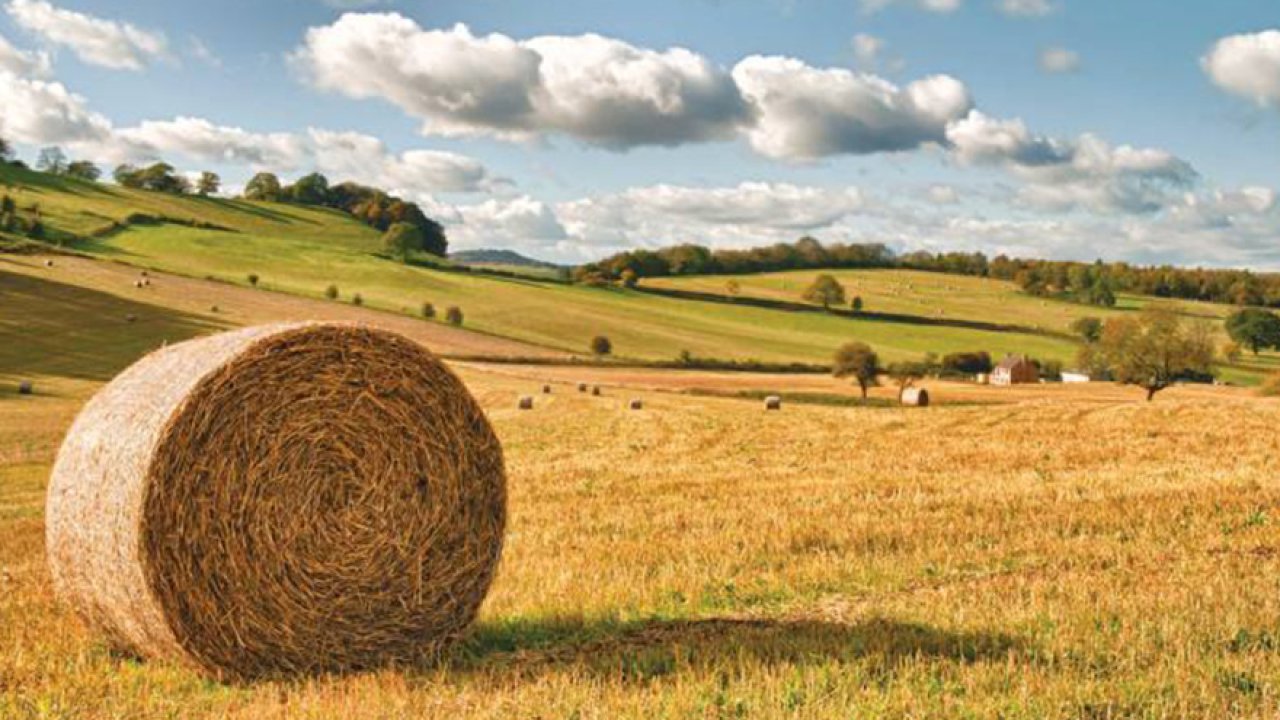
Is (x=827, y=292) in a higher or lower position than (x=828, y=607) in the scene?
higher

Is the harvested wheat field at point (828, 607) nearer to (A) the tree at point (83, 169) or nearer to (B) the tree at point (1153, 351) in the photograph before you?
(B) the tree at point (1153, 351)

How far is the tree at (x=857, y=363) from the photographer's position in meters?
54.0

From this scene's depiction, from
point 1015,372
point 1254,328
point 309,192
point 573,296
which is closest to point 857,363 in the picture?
point 1015,372

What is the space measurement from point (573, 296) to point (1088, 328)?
4175cm

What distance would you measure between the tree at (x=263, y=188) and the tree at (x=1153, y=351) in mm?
113862

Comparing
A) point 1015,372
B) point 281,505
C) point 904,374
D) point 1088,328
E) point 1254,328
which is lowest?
point 1015,372

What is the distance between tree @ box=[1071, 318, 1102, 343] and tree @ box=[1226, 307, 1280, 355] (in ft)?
31.3

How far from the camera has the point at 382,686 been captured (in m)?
6.88

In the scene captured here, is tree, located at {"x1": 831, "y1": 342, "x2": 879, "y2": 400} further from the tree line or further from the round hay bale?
the tree line

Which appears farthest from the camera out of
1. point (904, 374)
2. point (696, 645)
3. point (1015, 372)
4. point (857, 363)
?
point (1015, 372)

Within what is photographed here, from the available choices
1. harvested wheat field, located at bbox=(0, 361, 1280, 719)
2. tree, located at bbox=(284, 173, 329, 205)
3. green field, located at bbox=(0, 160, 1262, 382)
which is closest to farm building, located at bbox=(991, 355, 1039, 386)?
green field, located at bbox=(0, 160, 1262, 382)

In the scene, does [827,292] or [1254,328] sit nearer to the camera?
[1254,328]

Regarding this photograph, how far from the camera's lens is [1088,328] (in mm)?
91125

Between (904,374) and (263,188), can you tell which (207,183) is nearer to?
(263,188)
